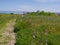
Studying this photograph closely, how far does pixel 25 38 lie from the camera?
1788 centimetres

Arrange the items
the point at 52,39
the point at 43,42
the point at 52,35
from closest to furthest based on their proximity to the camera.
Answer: the point at 43,42 < the point at 52,39 < the point at 52,35

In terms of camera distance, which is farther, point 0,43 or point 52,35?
point 0,43

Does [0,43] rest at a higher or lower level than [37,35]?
lower

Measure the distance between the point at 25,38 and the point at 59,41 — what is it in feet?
11.4

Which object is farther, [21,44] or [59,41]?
[21,44]

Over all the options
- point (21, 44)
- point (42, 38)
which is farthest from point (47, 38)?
point (21, 44)

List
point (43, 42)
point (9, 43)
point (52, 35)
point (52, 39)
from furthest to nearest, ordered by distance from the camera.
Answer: point (9, 43) → point (52, 35) → point (52, 39) → point (43, 42)

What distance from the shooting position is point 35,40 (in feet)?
52.6

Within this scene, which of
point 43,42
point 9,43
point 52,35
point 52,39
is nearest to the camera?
point 43,42

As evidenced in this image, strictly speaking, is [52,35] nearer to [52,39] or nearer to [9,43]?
[52,39]

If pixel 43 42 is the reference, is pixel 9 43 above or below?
below

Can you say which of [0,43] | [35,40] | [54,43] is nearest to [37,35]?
[35,40]

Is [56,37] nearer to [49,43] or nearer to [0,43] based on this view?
[49,43]

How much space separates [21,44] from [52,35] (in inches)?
95.9
